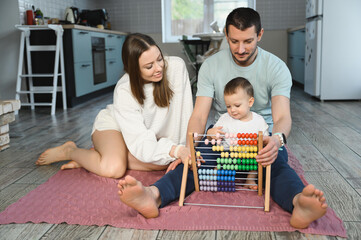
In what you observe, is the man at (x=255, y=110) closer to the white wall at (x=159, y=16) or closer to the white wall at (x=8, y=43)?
the white wall at (x=8, y=43)

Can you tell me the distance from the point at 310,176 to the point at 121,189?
1125 mm

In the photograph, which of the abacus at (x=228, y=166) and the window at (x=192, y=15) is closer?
the abacus at (x=228, y=166)

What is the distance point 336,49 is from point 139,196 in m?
3.93

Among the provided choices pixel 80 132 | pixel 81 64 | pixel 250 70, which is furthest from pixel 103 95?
pixel 250 70

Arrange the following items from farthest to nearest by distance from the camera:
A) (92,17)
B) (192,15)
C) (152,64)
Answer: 1. (192,15)
2. (92,17)
3. (152,64)

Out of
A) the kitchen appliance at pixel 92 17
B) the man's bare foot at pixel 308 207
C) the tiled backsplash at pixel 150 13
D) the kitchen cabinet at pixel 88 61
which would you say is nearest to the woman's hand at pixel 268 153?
the man's bare foot at pixel 308 207

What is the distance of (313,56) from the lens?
4.83 metres

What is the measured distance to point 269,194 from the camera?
5.14 feet

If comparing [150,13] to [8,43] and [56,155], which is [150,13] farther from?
[56,155]

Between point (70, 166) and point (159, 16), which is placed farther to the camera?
point (159, 16)

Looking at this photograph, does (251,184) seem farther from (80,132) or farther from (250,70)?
(80,132)

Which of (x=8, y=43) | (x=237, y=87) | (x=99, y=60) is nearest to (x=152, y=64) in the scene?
(x=237, y=87)

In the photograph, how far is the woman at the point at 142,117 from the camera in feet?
6.23

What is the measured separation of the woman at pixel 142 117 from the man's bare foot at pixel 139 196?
0.30 metres
